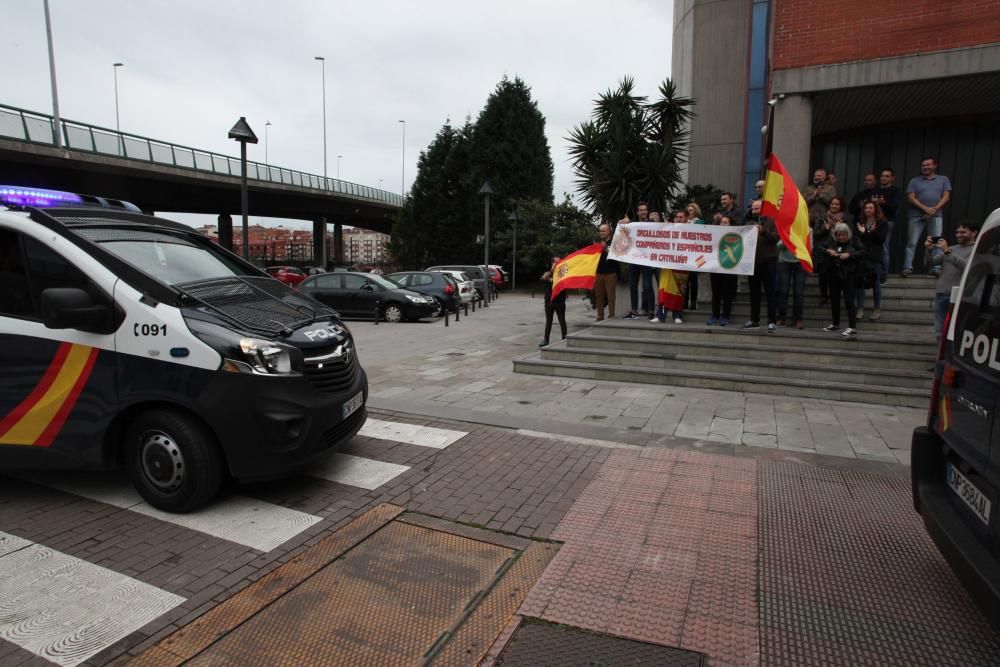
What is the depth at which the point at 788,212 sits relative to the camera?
8414 millimetres

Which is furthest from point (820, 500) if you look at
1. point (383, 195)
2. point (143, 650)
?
point (383, 195)

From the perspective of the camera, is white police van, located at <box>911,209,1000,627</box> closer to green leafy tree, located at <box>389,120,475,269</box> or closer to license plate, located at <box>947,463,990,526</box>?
license plate, located at <box>947,463,990,526</box>

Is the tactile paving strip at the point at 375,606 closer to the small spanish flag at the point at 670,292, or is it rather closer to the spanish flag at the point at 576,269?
the small spanish flag at the point at 670,292

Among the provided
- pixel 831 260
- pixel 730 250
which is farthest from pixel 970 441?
pixel 730 250

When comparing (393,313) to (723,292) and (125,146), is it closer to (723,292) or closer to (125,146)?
(723,292)

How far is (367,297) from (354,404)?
13659 millimetres

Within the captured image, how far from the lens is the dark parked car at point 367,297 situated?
57.5 feet

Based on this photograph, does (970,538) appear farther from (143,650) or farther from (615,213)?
(615,213)

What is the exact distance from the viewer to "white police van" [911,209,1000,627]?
8.20 ft

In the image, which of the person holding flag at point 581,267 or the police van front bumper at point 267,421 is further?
the person holding flag at point 581,267

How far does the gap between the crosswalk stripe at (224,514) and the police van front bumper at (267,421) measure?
0.90ft

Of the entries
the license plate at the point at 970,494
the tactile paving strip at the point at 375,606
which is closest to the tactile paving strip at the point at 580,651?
the tactile paving strip at the point at 375,606

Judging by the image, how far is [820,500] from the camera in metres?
4.36

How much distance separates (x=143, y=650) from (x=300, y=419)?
5.31 feet
